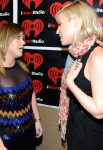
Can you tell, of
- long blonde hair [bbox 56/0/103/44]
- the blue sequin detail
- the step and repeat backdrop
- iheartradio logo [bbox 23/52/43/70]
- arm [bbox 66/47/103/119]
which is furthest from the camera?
iheartradio logo [bbox 23/52/43/70]

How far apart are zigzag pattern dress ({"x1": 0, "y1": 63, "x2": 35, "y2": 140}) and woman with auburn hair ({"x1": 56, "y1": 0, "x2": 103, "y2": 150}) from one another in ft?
1.25

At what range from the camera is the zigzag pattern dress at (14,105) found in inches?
53.4

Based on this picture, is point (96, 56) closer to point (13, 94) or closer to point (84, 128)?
point (84, 128)

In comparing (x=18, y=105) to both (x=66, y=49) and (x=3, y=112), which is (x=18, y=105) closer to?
(x=3, y=112)

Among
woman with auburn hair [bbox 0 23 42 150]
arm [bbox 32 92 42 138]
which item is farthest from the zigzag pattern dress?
arm [bbox 32 92 42 138]

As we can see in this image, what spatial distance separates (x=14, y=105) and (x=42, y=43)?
78 centimetres

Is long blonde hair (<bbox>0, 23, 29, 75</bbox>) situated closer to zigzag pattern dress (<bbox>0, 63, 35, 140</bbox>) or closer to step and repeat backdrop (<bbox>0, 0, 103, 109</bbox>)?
zigzag pattern dress (<bbox>0, 63, 35, 140</bbox>)

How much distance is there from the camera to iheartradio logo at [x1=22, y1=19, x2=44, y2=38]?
1.91 meters

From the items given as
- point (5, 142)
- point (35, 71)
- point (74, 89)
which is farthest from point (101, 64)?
point (35, 71)

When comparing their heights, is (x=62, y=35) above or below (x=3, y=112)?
above

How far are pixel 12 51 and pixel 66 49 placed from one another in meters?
0.60

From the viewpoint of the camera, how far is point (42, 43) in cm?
193

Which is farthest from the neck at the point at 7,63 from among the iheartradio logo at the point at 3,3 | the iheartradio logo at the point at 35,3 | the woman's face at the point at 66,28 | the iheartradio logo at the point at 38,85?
the iheartradio logo at the point at 3,3

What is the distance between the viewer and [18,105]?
1.39 meters
